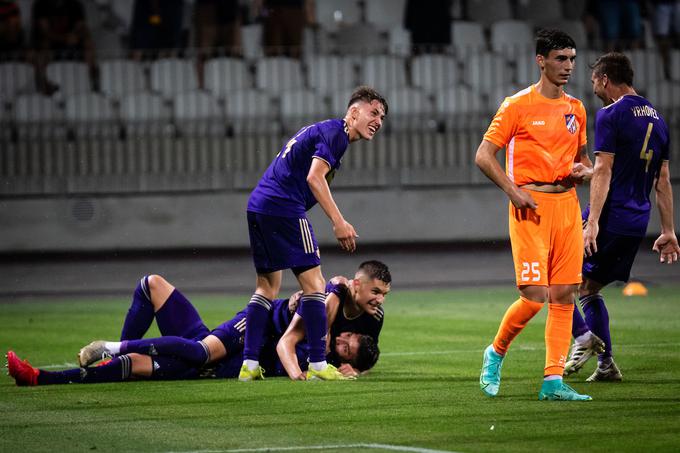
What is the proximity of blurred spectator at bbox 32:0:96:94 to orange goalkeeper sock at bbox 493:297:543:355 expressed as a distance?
1617 cm

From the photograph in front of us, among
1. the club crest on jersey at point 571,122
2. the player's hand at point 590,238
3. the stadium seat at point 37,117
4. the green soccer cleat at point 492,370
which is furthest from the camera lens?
the stadium seat at point 37,117

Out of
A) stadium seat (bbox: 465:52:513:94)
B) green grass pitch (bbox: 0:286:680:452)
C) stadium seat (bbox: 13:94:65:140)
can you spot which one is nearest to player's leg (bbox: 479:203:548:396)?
green grass pitch (bbox: 0:286:680:452)

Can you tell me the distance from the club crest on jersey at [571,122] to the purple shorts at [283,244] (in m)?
2.27

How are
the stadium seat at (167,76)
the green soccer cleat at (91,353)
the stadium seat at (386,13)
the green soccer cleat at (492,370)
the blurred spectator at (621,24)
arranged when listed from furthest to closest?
the stadium seat at (386,13)
the blurred spectator at (621,24)
the stadium seat at (167,76)
the green soccer cleat at (91,353)
the green soccer cleat at (492,370)

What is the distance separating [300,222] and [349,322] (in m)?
0.87

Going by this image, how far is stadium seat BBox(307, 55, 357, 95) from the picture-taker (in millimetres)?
22953

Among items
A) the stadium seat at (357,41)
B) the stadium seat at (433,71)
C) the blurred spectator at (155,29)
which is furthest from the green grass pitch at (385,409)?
the stadium seat at (357,41)

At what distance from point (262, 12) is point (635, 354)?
13.9 m

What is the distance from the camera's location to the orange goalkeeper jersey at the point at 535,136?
791 cm

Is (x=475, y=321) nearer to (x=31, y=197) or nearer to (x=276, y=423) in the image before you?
(x=276, y=423)

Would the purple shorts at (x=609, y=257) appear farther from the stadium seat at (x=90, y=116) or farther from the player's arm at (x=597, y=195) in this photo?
the stadium seat at (x=90, y=116)

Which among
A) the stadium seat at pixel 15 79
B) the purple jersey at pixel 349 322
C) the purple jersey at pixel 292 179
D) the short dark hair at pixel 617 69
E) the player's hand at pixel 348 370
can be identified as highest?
the short dark hair at pixel 617 69

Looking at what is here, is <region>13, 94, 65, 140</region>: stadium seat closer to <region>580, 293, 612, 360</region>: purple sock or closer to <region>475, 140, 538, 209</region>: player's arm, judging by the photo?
<region>580, 293, 612, 360</region>: purple sock

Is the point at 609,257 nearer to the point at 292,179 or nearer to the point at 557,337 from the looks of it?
the point at 557,337
